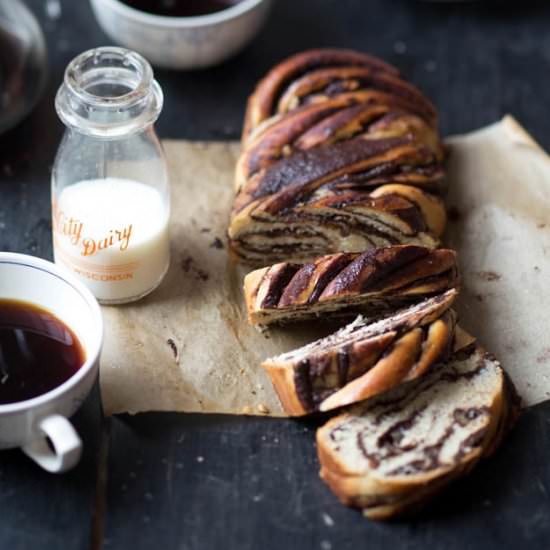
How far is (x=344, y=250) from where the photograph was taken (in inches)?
108

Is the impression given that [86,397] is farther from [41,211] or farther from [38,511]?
[41,211]

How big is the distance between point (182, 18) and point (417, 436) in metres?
1.64

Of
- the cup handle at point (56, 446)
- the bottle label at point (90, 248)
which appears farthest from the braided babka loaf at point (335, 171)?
the cup handle at point (56, 446)

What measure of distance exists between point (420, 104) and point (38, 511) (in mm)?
1547

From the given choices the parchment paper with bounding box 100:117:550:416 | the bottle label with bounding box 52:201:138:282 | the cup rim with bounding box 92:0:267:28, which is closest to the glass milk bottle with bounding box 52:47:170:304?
the bottle label with bounding box 52:201:138:282

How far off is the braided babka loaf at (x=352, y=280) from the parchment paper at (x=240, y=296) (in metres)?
0.14

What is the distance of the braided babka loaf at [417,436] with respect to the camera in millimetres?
2170

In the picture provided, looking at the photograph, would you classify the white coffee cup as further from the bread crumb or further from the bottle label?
the bread crumb

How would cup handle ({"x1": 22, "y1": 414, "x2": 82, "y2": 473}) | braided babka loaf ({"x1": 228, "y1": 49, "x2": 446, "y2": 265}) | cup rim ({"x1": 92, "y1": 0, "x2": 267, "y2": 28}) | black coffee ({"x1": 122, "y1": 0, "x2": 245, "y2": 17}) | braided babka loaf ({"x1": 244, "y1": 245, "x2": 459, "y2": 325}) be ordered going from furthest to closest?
black coffee ({"x1": 122, "y1": 0, "x2": 245, "y2": 17}) < cup rim ({"x1": 92, "y1": 0, "x2": 267, "y2": 28}) < braided babka loaf ({"x1": 228, "y1": 49, "x2": 446, "y2": 265}) < braided babka loaf ({"x1": 244, "y1": 245, "x2": 459, "y2": 325}) < cup handle ({"x1": 22, "y1": 414, "x2": 82, "y2": 473})

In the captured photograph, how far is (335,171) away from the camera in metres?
2.68

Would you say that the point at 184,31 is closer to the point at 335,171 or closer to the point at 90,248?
the point at 335,171

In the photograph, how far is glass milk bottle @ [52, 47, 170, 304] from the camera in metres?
2.46

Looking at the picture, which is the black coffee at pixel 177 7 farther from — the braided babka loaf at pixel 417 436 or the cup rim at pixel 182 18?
the braided babka loaf at pixel 417 436

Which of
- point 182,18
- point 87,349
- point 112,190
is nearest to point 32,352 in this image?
point 87,349
